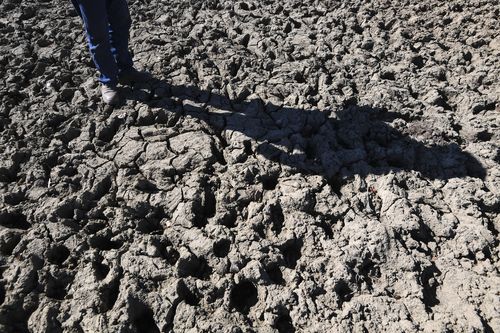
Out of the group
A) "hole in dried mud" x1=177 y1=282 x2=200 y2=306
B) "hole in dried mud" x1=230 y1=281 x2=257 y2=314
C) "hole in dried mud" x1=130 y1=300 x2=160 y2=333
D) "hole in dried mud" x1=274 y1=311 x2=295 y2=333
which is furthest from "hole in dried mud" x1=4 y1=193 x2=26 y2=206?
"hole in dried mud" x1=274 y1=311 x2=295 y2=333

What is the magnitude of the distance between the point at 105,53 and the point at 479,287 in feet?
7.65

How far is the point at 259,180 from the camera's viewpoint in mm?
2184

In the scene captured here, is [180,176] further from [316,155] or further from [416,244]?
[416,244]

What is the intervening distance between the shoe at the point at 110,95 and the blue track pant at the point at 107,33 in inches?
1.7

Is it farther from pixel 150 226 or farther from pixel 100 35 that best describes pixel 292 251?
pixel 100 35

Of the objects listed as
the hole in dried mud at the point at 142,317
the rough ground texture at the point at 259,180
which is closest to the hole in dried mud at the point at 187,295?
the rough ground texture at the point at 259,180

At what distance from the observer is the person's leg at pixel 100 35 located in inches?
89.6

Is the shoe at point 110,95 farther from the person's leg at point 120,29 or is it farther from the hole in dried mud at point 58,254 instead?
the hole in dried mud at point 58,254

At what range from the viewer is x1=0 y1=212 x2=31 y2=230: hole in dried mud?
6.61 feet

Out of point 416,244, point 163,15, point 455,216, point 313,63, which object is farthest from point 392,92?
point 163,15

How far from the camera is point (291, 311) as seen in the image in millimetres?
1688

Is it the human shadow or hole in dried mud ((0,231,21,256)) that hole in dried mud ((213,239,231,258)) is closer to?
the human shadow

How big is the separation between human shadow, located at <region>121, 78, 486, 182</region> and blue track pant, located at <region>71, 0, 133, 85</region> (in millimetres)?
211

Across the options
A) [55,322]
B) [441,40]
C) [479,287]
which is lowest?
[55,322]
